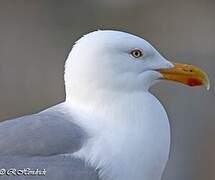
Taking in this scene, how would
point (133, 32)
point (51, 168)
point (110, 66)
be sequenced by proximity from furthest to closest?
point (133, 32) < point (110, 66) < point (51, 168)

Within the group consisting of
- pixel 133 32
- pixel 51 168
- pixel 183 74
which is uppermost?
pixel 183 74

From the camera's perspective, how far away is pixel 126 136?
1.34m

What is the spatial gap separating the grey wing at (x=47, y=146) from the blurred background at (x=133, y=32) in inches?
59.4

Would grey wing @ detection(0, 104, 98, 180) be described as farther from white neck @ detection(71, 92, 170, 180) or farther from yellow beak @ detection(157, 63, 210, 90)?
yellow beak @ detection(157, 63, 210, 90)

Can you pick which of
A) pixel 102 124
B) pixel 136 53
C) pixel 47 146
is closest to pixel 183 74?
pixel 136 53

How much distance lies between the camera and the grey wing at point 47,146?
129cm

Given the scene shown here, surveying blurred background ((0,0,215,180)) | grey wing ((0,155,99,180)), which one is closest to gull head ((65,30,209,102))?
grey wing ((0,155,99,180))

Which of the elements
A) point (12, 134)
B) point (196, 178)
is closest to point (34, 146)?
point (12, 134)

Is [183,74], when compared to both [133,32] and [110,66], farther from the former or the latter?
[133,32]

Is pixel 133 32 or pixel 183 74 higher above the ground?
pixel 183 74

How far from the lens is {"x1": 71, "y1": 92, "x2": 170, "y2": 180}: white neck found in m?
1.30

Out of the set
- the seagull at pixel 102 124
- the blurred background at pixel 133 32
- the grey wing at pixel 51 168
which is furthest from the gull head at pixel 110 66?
the blurred background at pixel 133 32

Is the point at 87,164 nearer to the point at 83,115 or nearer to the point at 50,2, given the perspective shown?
the point at 83,115

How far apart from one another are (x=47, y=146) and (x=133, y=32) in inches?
106
